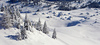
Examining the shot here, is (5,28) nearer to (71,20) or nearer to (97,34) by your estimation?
(97,34)

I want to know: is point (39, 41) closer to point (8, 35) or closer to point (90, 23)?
point (8, 35)

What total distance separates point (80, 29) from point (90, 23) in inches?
704

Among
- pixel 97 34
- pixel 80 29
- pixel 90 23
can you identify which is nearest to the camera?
pixel 97 34

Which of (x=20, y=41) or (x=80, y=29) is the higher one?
(x=20, y=41)

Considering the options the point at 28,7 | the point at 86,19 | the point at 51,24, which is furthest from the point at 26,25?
the point at 28,7

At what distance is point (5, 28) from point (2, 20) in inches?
112

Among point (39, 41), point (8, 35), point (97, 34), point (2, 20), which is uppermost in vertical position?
point (2, 20)

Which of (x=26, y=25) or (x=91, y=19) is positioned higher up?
(x=26, y=25)

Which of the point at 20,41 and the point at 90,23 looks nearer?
the point at 20,41

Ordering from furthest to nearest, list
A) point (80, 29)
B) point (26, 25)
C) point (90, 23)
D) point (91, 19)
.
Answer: point (91, 19) → point (90, 23) → point (80, 29) → point (26, 25)

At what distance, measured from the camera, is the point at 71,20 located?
120 meters

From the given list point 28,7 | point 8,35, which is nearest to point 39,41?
point 8,35

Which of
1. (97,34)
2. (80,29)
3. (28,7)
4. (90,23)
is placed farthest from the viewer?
(28,7)

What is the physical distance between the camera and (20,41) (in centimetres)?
3409
